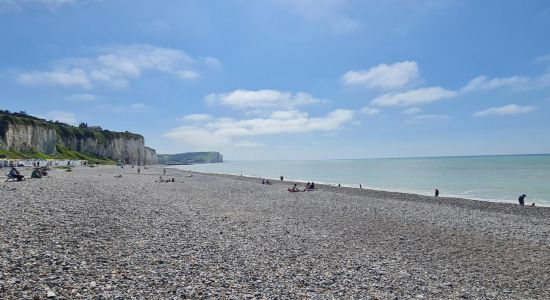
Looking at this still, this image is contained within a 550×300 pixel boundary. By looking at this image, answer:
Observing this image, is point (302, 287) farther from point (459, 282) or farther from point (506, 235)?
point (506, 235)

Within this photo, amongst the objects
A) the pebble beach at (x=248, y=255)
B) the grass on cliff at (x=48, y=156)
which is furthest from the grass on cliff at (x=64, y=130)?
the pebble beach at (x=248, y=255)

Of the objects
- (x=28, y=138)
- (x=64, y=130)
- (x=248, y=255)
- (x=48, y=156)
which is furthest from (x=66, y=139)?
(x=248, y=255)

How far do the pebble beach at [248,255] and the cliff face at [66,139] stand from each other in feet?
329

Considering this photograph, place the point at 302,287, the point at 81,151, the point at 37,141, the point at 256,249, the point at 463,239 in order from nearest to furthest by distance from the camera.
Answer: the point at 302,287, the point at 256,249, the point at 463,239, the point at 37,141, the point at 81,151

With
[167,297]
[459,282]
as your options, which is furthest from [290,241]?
[167,297]

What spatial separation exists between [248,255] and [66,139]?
6264 inches

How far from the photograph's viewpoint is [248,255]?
503 inches

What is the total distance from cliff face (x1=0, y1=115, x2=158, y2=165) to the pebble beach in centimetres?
10035

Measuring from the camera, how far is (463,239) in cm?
1845

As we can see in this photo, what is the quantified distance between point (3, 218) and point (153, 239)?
6.50 meters

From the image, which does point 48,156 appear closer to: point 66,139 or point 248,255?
point 66,139

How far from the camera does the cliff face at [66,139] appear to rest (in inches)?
3961

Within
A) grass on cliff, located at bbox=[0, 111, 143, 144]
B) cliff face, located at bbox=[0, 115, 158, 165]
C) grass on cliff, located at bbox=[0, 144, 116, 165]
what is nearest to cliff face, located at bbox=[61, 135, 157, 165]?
cliff face, located at bbox=[0, 115, 158, 165]

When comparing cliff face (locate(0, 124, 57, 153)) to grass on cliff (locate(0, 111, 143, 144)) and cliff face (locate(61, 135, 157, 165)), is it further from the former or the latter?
cliff face (locate(61, 135, 157, 165))
